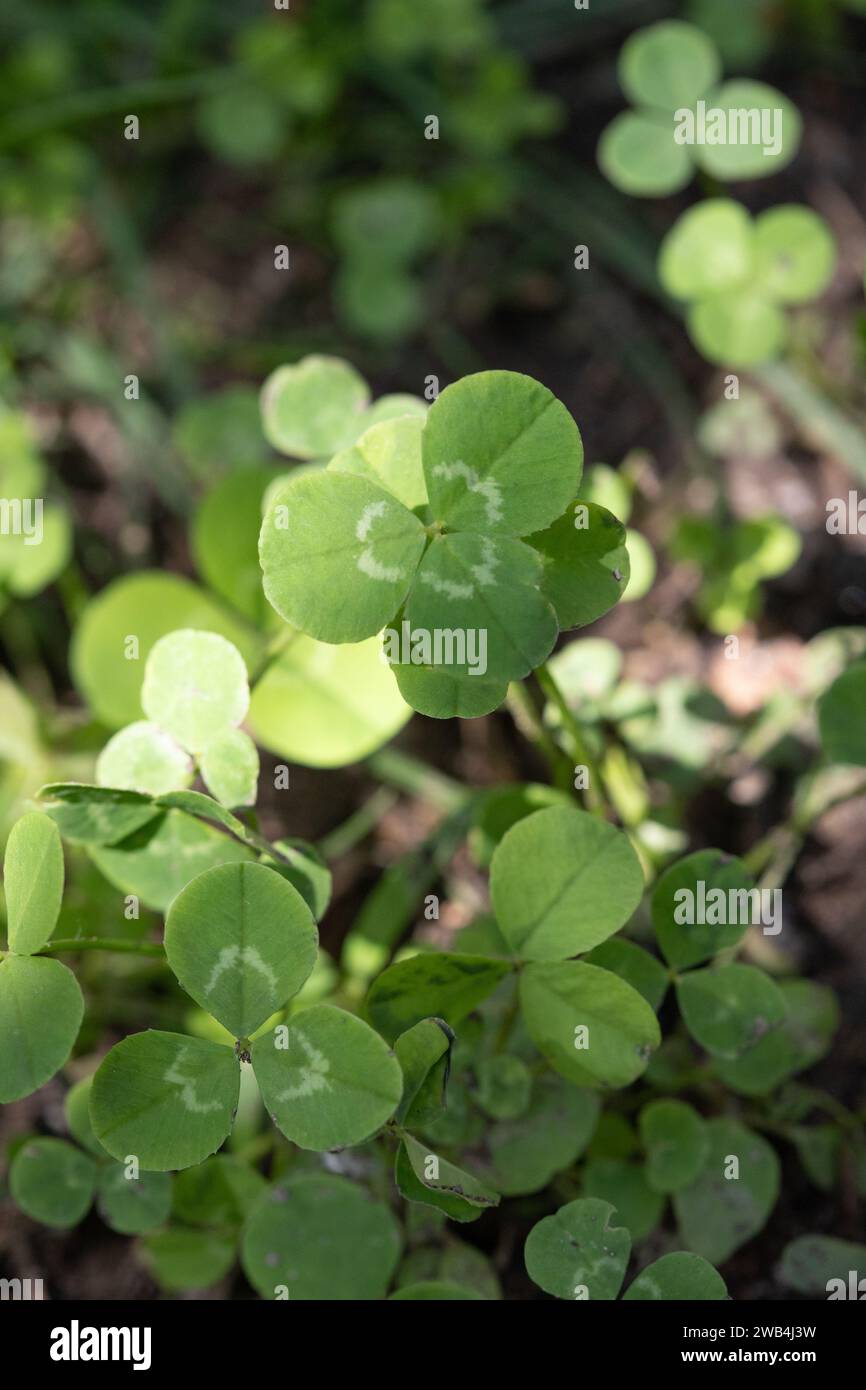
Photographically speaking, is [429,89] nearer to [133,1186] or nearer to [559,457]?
[559,457]

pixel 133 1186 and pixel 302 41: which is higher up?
pixel 302 41

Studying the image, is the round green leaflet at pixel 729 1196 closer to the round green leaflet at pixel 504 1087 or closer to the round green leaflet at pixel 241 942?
the round green leaflet at pixel 504 1087

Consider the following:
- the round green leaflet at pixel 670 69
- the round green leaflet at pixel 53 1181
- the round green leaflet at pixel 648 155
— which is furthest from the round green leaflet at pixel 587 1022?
the round green leaflet at pixel 670 69

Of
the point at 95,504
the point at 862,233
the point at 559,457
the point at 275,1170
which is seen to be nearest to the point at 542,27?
the point at 862,233

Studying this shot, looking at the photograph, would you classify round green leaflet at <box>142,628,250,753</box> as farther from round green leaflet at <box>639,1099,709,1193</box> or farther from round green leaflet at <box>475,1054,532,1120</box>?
round green leaflet at <box>639,1099,709,1193</box>

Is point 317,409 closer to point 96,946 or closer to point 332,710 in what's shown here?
point 332,710
